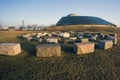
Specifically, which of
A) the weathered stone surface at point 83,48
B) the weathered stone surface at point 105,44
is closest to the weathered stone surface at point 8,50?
the weathered stone surface at point 83,48

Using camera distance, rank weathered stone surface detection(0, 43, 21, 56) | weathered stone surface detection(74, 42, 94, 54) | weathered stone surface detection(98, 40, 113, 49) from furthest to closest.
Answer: weathered stone surface detection(98, 40, 113, 49) < weathered stone surface detection(74, 42, 94, 54) < weathered stone surface detection(0, 43, 21, 56)

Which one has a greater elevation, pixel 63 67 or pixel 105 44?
pixel 105 44

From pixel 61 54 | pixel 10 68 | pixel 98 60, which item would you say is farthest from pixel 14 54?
pixel 98 60

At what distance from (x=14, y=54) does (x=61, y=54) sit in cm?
715

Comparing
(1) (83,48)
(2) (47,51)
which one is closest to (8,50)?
(2) (47,51)

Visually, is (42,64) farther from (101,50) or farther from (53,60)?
(101,50)

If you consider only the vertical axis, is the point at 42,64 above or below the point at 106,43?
below

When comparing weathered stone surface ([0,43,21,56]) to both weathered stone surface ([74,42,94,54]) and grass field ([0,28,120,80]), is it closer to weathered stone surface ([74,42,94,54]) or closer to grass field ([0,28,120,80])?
grass field ([0,28,120,80])

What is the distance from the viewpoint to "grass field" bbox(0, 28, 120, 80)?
17688mm

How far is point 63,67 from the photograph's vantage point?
2005 centimetres

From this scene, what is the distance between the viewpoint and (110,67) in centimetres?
2041

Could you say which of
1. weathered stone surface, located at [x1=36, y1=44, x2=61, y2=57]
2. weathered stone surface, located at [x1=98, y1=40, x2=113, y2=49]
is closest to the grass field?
weathered stone surface, located at [x1=36, y1=44, x2=61, y2=57]

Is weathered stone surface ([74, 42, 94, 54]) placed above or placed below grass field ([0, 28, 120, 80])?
above

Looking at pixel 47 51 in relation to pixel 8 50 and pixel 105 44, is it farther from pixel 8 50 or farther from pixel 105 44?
pixel 105 44
